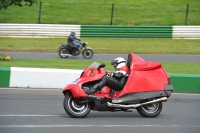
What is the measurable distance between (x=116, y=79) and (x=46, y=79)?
A: 472cm

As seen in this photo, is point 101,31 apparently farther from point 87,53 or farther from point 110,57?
point 87,53

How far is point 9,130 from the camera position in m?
8.30

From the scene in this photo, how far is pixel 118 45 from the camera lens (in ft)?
95.9

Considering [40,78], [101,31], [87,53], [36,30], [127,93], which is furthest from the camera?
[101,31]

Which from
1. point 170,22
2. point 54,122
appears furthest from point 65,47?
point 54,122

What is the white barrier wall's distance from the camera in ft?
46.8

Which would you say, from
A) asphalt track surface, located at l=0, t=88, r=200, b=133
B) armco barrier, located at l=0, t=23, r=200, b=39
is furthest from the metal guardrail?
asphalt track surface, located at l=0, t=88, r=200, b=133

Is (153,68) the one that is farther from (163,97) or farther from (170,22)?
(170,22)

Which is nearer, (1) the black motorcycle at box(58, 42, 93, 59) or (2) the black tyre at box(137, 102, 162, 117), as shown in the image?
(2) the black tyre at box(137, 102, 162, 117)

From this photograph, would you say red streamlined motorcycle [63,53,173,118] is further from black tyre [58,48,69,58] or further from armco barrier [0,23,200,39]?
armco barrier [0,23,200,39]

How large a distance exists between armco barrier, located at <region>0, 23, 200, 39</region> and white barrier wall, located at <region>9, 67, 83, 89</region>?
1644 cm

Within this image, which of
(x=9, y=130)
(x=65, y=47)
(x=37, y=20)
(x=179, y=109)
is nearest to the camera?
(x=9, y=130)

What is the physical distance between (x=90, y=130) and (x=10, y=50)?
19.3 metres

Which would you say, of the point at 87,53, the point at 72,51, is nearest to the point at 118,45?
the point at 87,53
